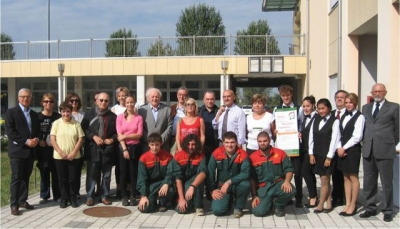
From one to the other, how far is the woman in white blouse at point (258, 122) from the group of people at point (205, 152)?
0.05 feet

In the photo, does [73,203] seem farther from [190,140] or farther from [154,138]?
[190,140]

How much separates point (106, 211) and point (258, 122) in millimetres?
2734

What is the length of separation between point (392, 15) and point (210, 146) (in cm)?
501

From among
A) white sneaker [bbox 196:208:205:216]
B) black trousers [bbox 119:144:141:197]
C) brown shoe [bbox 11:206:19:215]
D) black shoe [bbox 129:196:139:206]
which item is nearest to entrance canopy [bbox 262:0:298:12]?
black trousers [bbox 119:144:141:197]

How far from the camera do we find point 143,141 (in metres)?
7.53

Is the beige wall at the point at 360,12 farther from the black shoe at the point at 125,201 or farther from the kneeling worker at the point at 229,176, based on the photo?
the black shoe at the point at 125,201

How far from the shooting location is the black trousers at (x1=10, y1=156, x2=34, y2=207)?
6.80m

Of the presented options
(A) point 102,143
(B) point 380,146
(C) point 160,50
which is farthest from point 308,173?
(C) point 160,50

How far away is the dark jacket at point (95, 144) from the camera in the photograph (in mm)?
7398

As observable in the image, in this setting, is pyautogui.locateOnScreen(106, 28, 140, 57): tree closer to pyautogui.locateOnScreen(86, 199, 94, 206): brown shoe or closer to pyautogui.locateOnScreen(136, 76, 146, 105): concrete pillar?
pyautogui.locateOnScreen(136, 76, 146, 105): concrete pillar

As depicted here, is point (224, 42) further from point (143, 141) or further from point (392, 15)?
point (143, 141)

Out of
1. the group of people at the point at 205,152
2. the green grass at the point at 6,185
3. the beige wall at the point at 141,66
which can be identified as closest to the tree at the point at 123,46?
the beige wall at the point at 141,66

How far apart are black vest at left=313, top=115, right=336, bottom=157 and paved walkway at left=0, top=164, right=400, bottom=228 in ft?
3.11

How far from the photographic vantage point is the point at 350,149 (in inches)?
260
